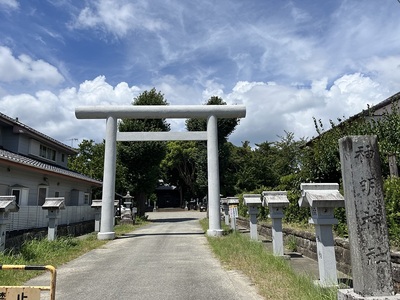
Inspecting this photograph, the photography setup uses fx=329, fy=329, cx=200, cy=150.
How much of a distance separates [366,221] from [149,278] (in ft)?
16.1

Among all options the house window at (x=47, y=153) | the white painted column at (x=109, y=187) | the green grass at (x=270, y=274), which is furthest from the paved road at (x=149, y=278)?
the house window at (x=47, y=153)

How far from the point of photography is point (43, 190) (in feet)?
56.3

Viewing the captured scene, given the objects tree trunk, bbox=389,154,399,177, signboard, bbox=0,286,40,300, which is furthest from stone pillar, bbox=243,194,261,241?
signboard, bbox=0,286,40,300

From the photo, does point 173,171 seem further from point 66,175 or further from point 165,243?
point 165,243

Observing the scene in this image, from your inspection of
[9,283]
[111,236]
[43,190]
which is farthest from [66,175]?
[9,283]

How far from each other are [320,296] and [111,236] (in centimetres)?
1156

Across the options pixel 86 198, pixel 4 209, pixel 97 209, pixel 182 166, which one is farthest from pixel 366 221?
pixel 182 166

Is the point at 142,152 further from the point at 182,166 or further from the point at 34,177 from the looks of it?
the point at 182,166

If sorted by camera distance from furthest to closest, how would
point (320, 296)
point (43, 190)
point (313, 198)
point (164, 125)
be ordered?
point (164, 125) → point (43, 190) → point (313, 198) → point (320, 296)

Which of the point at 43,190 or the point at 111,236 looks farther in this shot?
the point at 43,190

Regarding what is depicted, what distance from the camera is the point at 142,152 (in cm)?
2770

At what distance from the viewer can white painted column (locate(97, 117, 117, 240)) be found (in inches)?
571

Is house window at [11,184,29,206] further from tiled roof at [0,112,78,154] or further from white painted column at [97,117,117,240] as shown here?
tiled roof at [0,112,78,154]

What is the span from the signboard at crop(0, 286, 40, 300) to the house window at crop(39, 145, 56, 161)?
61.3ft
